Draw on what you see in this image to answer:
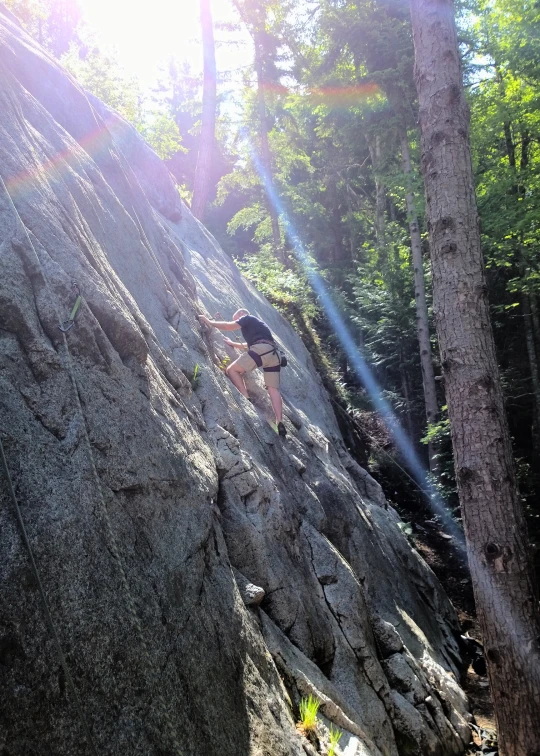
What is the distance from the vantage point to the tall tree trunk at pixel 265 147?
23.1m

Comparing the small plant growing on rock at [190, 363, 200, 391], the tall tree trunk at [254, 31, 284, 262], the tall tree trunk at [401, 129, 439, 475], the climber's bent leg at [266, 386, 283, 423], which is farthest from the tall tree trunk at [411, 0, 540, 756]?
the tall tree trunk at [254, 31, 284, 262]

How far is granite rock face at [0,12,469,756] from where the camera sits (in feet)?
9.51

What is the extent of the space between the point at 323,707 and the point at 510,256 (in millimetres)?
13786

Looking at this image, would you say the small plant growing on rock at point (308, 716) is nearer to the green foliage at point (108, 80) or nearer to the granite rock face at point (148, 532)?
the granite rock face at point (148, 532)

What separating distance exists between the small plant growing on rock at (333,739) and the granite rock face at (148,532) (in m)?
0.09

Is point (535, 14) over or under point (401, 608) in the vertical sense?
over

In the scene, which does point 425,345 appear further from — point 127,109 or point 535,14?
point 127,109

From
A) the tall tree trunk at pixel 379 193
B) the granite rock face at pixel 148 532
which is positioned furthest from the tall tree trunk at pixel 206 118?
the granite rock face at pixel 148 532

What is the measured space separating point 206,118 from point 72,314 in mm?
13720

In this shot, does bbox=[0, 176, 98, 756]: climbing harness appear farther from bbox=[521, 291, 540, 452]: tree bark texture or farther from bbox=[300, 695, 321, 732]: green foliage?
bbox=[521, 291, 540, 452]: tree bark texture

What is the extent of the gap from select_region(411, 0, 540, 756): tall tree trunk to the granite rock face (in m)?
1.43

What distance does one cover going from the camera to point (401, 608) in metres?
8.34

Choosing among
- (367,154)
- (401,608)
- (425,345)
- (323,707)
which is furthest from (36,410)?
(367,154)

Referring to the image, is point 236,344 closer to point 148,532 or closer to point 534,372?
point 148,532
